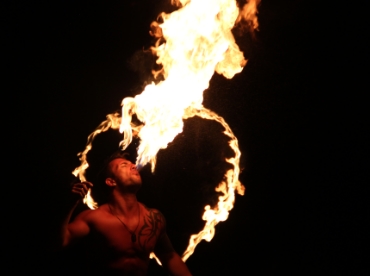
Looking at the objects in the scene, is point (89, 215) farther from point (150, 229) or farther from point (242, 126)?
point (242, 126)

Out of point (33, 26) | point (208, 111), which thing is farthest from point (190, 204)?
point (33, 26)

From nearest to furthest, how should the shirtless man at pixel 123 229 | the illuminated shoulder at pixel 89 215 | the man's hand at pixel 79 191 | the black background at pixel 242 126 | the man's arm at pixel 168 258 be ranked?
1. the man's hand at pixel 79 191
2. the shirtless man at pixel 123 229
3. the illuminated shoulder at pixel 89 215
4. the man's arm at pixel 168 258
5. the black background at pixel 242 126

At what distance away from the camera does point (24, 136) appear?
483cm

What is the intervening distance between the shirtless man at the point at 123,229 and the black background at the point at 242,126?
0.58m

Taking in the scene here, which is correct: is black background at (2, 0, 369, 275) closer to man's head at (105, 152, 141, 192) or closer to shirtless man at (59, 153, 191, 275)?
man's head at (105, 152, 141, 192)

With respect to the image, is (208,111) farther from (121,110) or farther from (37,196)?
(37,196)

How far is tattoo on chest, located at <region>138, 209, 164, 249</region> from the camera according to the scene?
13.9 feet

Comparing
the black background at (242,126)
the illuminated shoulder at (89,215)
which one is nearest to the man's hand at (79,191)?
the illuminated shoulder at (89,215)

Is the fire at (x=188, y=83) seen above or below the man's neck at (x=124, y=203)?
above

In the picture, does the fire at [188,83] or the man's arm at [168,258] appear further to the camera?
the fire at [188,83]

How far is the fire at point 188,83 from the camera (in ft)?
15.3

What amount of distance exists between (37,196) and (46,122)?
2.35 feet

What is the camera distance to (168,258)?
4.39 m

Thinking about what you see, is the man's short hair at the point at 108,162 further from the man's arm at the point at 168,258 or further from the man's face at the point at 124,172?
the man's arm at the point at 168,258
